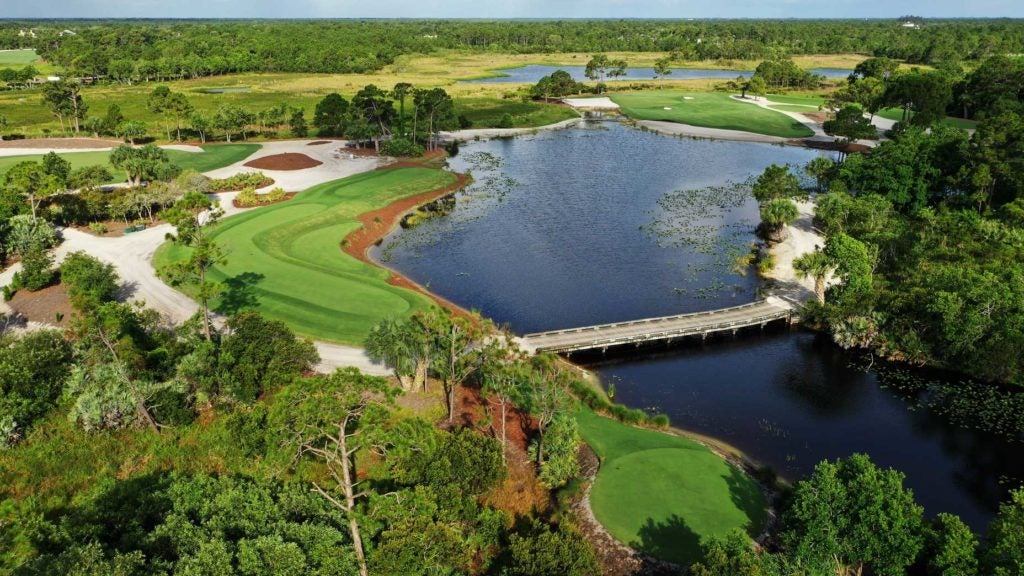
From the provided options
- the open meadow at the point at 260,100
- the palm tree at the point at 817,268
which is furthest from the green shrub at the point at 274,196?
the palm tree at the point at 817,268

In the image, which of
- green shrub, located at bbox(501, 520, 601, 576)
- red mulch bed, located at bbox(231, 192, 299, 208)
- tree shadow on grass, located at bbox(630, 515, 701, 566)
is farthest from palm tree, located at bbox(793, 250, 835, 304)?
red mulch bed, located at bbox(231, 192, 299, 208)

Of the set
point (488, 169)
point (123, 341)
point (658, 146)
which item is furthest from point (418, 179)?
point (123, 341)

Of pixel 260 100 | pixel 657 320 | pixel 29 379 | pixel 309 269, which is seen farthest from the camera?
pixel 260 100

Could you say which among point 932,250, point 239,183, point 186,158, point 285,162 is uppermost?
point 186,158

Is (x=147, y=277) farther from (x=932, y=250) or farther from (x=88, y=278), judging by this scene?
(x=932, y=250)

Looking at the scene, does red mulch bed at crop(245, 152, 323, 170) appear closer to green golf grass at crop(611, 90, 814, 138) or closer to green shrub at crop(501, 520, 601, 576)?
green golf grass at crop(611, 90, 814, 138)

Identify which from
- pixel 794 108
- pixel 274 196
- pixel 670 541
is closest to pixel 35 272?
pixel 274 196

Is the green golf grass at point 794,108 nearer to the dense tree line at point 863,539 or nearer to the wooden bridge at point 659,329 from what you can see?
the wooden bridge at point 659,329
